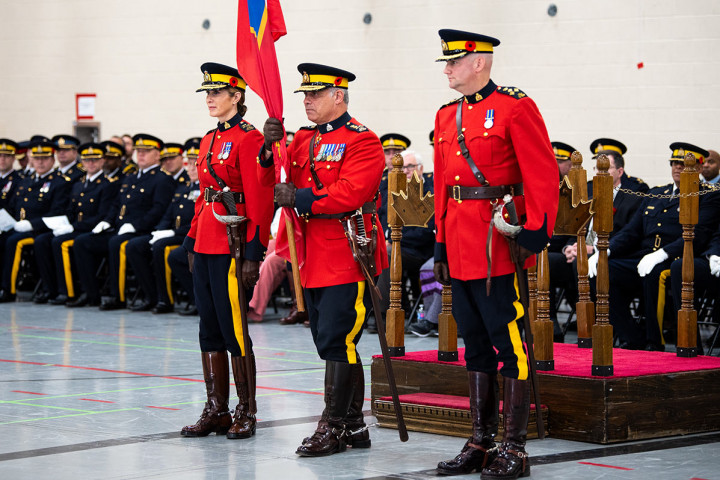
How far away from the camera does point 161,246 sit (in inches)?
447

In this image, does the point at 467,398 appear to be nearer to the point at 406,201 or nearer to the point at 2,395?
the point at 406,201

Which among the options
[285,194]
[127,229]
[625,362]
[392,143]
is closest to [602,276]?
[625,362]

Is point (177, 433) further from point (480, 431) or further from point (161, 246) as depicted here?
point (161, 246)

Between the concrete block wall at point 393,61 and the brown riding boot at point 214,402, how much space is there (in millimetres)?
6439

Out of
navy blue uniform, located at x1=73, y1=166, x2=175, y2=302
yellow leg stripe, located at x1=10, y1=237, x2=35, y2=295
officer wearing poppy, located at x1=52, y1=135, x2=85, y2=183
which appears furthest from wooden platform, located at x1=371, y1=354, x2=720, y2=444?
officer wearing poppy, located at x1=52, y1=135, x2=85, y2=183

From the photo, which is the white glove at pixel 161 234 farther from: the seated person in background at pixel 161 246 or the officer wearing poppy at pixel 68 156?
the officer wearing poppy at pixel 68 156

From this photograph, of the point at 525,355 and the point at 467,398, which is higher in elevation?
the point at 525,355

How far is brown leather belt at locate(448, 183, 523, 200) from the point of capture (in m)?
4.72

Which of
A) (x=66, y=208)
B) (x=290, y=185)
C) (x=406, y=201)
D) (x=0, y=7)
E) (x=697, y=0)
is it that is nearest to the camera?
(x=290, y=185)

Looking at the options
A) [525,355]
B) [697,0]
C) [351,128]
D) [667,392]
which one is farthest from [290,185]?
[697,0]

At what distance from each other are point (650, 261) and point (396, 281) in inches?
101

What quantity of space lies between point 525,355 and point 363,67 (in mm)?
8702

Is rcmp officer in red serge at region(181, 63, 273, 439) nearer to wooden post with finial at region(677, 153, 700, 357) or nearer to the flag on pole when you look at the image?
the flag on pole

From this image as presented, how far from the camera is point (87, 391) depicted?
6.95 meters
